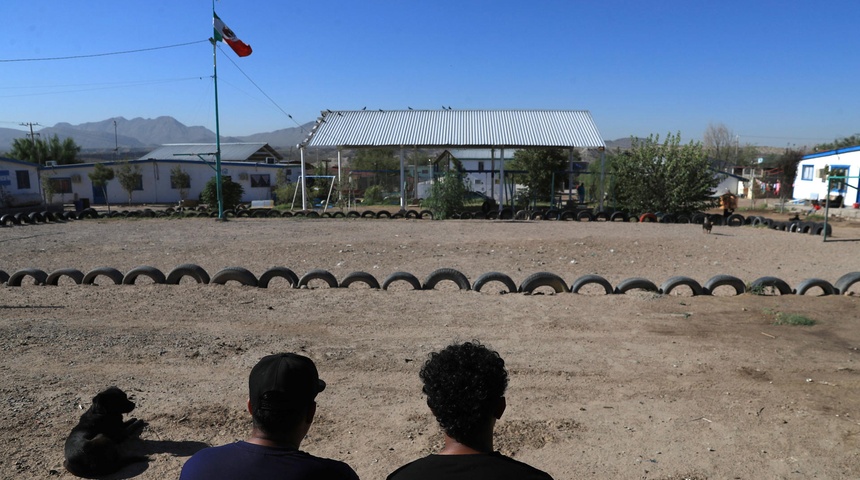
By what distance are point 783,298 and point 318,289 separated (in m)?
6.90

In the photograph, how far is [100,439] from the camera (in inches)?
159

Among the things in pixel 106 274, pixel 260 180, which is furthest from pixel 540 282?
pixel 260 180

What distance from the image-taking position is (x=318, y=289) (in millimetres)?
9648

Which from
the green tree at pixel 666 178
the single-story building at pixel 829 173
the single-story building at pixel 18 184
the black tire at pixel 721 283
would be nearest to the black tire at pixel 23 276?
the black tire at pixel 721 283

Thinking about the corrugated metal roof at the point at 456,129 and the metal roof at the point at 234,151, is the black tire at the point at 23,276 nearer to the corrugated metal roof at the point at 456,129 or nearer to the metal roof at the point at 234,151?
the corrugated metal roof at the point at 456,129

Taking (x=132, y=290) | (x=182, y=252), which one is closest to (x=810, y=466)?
(x=132, y=290)

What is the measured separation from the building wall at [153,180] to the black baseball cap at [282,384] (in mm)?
42542

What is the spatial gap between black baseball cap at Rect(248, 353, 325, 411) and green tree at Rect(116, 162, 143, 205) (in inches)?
1665

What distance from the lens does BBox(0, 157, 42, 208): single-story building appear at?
28645 millimetres

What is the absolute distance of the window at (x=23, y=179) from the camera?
33094mm

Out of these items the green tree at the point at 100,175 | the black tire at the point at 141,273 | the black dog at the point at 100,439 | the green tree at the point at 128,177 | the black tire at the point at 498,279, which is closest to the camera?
the black dog at the point at 100,439

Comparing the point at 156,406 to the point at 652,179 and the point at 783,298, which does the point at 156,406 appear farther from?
the point at 652,179

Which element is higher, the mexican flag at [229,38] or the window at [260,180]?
the mexican flag at [229,38]

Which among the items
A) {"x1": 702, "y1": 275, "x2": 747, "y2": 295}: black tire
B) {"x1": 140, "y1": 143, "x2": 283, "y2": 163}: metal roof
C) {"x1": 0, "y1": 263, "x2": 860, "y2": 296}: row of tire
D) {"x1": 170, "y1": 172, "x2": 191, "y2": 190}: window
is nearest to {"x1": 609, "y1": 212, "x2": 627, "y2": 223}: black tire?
{"x1": 0, "y1": 263, "x2": 860, "y2": 296}: row of tire
